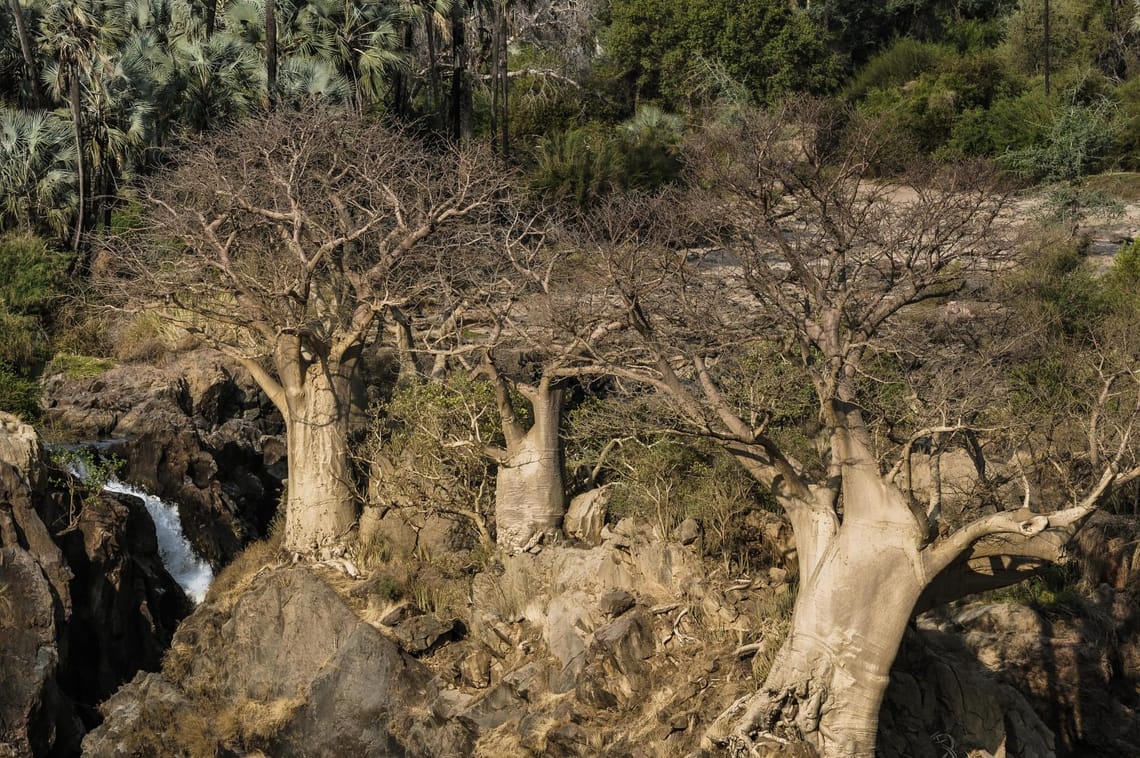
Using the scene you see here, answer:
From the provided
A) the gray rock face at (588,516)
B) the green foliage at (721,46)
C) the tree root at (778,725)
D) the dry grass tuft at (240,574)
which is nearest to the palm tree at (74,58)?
the dry grass tuft at (240,574)

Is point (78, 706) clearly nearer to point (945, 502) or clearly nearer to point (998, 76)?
point (945, 502)

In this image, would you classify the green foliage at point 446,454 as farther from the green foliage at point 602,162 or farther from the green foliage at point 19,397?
the green foliage at point 602,162

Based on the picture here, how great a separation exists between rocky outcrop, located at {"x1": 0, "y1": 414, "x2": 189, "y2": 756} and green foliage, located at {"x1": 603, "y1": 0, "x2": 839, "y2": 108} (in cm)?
2524

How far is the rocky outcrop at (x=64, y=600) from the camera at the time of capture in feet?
53.0

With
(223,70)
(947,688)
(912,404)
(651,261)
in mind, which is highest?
(223,70)

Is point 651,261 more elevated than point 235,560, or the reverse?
point 651,261

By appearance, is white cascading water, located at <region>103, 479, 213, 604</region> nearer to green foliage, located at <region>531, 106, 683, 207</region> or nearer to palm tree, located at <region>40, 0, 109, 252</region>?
palm tree, located at <region>40, 0, 109, 252</region>

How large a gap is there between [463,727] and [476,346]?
14.1 feet

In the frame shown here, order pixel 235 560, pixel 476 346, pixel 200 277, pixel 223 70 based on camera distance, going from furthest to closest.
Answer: pixel 223 70, pixel 200 277, pixel 235 560, pixel 476 346

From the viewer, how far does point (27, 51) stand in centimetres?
3002

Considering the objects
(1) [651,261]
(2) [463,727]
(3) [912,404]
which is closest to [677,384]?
(3) [912,404]

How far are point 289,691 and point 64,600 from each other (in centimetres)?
292

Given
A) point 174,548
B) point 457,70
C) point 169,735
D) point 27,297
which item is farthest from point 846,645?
point 457,70

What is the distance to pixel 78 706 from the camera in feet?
56.9
